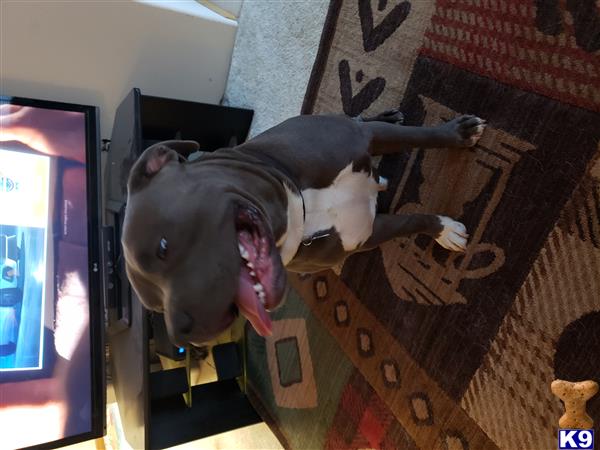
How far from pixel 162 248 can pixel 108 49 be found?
1752 millimetres

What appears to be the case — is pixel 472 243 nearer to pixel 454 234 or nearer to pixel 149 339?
pixel 454 234

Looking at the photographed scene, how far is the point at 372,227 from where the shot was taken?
1513 millimetres

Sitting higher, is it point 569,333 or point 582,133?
point 582,133

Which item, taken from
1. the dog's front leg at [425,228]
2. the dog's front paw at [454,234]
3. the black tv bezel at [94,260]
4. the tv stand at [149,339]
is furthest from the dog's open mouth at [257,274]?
the black tv bezel at [94,260]

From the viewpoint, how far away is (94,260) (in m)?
2.43

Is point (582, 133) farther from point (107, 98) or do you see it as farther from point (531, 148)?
point (107, 98)

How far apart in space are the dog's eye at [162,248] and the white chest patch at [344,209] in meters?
0.42

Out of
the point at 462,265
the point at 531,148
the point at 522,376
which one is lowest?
the point at 522,376

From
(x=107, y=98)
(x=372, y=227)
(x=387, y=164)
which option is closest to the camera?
(x=372, y=227)

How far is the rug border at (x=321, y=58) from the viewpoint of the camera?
2.07 meters

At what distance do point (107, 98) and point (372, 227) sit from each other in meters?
1.75

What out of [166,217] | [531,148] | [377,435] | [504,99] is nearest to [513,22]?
[504,99]

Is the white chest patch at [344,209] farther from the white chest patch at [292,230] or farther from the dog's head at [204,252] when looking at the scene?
the dog's head at [204,252]

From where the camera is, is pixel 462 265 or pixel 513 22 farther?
pixel 462 265
